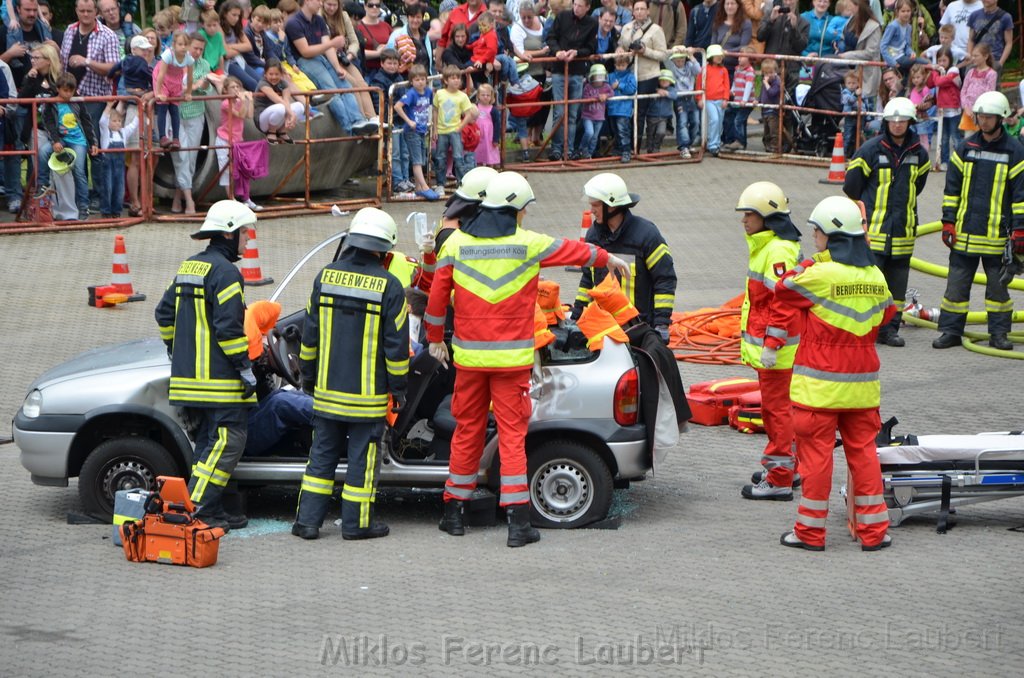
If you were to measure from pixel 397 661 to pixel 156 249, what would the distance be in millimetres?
9867

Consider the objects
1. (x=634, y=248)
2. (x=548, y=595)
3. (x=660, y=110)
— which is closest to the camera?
(x=548, y=595)

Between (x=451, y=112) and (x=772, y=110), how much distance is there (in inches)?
221

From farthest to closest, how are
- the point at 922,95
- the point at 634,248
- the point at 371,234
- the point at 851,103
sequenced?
1. the point at 851,103
2. the point at 922,95
3. the point at 634,248
4. the point at 371,234

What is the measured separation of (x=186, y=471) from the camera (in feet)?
26.1

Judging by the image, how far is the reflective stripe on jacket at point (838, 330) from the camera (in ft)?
24.3

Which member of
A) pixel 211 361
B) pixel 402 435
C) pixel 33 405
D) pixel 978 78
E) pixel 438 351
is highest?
pixel 978 78

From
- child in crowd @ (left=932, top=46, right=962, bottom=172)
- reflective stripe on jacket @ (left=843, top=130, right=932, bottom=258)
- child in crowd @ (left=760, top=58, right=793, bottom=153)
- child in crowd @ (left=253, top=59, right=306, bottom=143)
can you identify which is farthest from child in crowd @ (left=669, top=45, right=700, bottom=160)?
reflective stripe on jacket @ (left=843, top=130, right=932, bottom=258)

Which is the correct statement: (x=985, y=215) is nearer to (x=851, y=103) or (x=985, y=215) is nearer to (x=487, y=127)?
(x=487, y=127)

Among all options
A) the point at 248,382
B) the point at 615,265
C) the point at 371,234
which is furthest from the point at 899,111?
the point at 248,382

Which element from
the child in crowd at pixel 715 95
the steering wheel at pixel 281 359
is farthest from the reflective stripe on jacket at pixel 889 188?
the child in crowd at pixel 715 95

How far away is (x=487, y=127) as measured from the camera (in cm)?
1775

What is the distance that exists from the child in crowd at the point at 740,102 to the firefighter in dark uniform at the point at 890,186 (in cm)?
799

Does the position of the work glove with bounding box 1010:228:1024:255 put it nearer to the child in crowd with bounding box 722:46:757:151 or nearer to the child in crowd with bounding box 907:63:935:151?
the child in crowd with bounding box 907:63:935:151

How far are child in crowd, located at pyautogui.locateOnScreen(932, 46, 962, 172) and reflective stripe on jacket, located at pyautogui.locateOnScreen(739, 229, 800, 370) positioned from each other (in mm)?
11245
